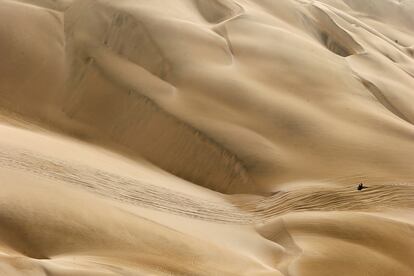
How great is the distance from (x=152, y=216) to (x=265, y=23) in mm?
4640

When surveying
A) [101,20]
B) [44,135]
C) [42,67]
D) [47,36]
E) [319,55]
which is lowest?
[44,135]

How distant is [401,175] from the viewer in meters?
5.75

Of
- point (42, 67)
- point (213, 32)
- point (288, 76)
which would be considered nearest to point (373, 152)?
point (288, 76)

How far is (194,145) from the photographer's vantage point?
582 cm

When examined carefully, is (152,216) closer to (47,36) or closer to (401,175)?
(401,175)

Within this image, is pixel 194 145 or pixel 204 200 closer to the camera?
pixel 204 200

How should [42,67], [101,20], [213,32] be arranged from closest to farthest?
[42,67], [101,20], [213,32]

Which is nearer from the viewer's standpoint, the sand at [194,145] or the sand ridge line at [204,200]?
the sand at [194,145]

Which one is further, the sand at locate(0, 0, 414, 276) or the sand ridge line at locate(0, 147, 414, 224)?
the sand ridge line at locate(0, 147, 414, 224)

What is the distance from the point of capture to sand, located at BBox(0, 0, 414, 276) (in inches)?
149

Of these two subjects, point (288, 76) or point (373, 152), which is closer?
point (373, 152)

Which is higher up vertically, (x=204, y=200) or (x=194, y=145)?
(x=194, y=145)

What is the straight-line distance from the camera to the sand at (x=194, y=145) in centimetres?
379

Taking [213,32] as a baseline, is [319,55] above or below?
above
